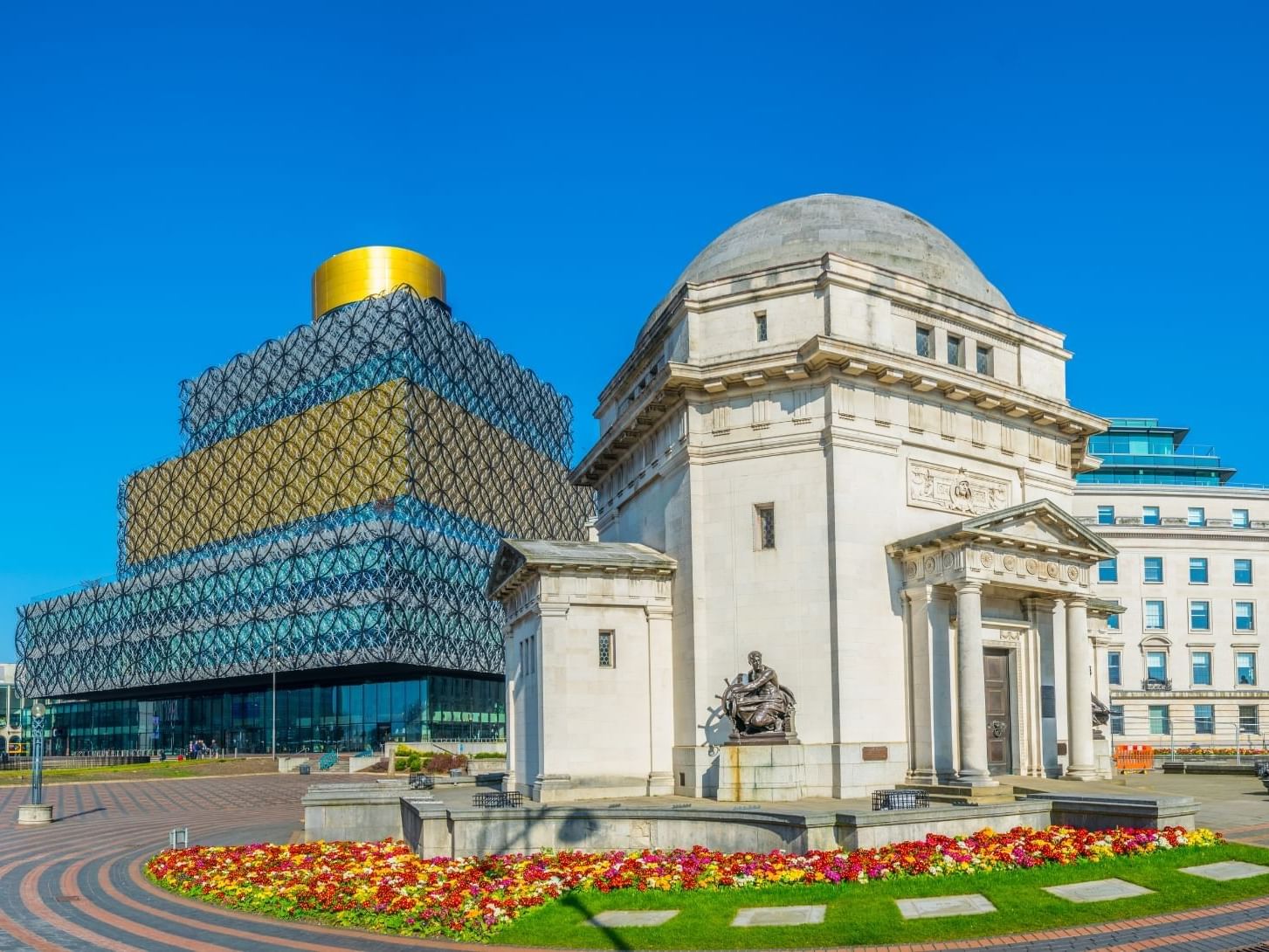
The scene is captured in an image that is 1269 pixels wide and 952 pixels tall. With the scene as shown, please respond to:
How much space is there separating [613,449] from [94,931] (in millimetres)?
23527

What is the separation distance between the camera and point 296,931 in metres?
19.5

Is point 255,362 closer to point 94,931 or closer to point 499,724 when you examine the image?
point 499,724

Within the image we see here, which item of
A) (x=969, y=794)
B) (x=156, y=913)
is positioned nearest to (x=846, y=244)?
(x=969, y=794)

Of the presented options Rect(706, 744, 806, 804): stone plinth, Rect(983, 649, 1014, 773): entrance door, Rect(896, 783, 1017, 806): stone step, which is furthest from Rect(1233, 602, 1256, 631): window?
Rect(706, 744, 806, 804): stone plinth

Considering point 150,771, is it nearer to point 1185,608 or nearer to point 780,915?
point 780,915

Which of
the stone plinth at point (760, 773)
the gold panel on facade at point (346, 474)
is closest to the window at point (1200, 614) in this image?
the gold panel on facade at point (346, 474)

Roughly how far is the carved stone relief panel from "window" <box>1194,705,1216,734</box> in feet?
170

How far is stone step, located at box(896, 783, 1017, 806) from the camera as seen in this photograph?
27.5 metres

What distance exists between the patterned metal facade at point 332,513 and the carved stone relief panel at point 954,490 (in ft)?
196

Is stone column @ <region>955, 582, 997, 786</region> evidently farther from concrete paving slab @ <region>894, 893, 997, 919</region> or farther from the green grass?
the green grass

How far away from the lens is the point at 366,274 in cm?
11375

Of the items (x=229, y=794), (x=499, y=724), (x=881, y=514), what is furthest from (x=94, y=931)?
(x=499, y=724)

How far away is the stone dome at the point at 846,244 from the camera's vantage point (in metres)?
36.4

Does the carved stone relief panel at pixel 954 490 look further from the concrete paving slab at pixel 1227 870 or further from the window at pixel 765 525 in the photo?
the concrete paving slab at pixel 1227 870
